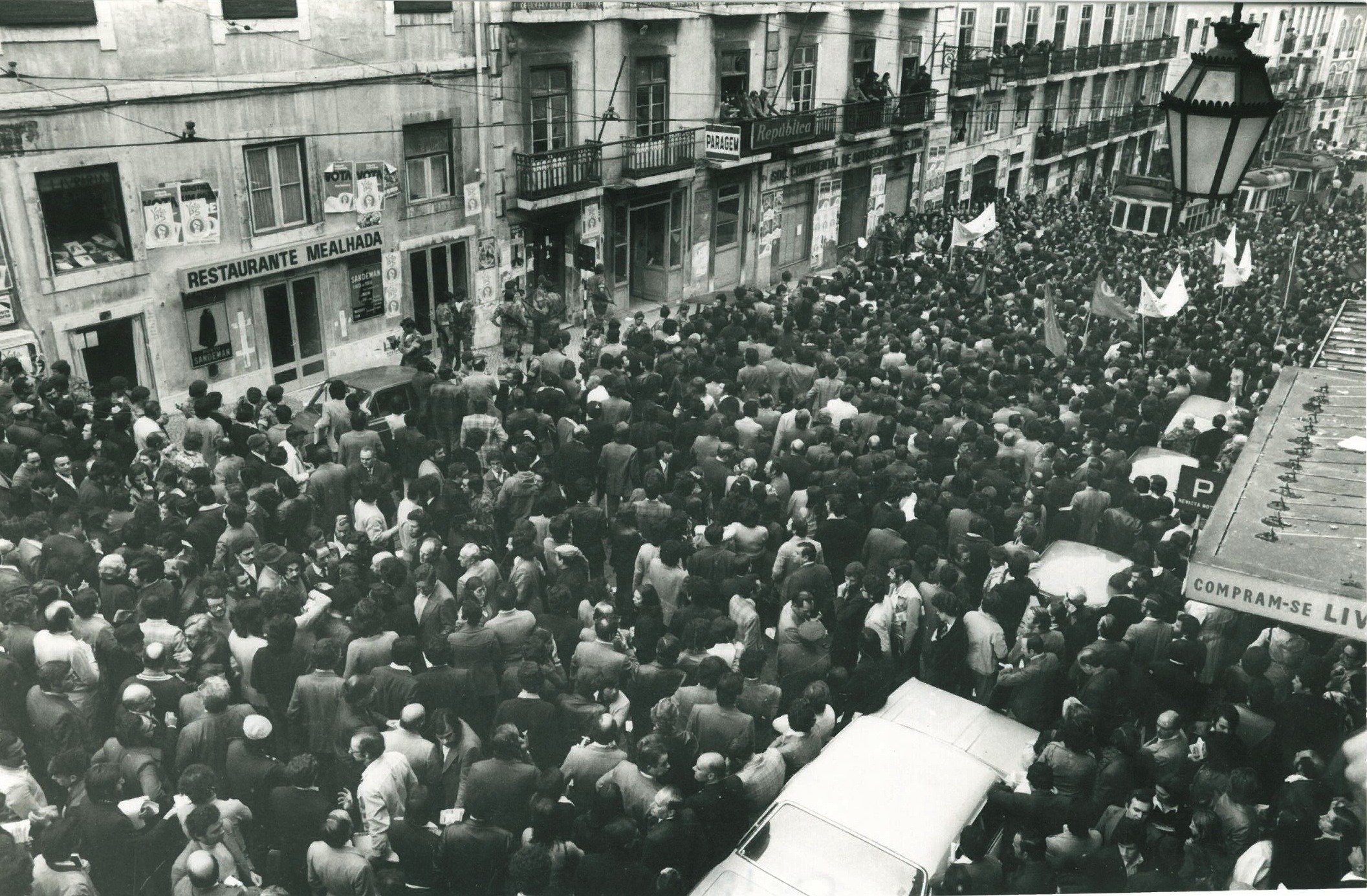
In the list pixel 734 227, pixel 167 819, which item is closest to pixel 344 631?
pixel 167 819

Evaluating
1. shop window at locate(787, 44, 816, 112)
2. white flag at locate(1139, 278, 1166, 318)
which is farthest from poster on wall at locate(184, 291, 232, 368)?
shop window at locate(787, 44, 816, 112)

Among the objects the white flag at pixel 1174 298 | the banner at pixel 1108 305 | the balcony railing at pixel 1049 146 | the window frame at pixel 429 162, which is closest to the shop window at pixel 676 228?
the window frame at pixel 429 162

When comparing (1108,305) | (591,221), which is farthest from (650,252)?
(1108,305)

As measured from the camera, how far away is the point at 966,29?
2672 centimetres

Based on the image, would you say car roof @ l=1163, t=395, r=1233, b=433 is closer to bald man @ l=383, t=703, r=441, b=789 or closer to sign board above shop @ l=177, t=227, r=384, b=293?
bald man @ l=383, t=703, r=441, b=789

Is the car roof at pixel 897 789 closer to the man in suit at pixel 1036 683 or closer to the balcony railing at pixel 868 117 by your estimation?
the man in suit at pixel 1036 683

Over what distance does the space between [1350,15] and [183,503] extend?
13324mm

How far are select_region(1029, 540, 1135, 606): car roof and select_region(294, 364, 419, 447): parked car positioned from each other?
6.18 m

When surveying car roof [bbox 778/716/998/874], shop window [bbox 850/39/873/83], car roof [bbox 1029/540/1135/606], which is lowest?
car roof [bbox 778/716/998/874]

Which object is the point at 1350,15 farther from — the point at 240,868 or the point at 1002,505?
the point at 240,868

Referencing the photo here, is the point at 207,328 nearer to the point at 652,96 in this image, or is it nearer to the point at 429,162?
the point at 429,162

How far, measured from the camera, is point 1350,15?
39.5 ft

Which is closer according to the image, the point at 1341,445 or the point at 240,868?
the point at 240,868

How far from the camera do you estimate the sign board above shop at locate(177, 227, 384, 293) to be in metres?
13.5
